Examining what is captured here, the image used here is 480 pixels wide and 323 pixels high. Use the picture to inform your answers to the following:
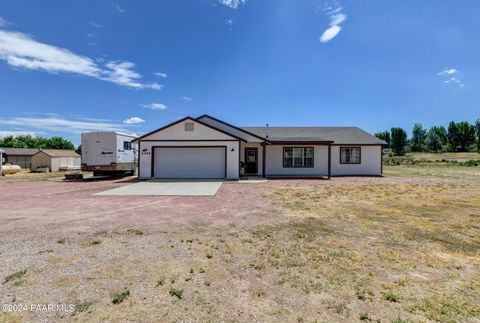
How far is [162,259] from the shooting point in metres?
4.41

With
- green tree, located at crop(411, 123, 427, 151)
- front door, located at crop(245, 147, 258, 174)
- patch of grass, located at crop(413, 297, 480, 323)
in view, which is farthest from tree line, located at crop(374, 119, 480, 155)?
patch of grass, located at crop(413, 297, 480, 323)

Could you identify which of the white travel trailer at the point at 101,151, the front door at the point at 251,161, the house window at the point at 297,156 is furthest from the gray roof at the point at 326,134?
the white travel trailer at the point at 101,151

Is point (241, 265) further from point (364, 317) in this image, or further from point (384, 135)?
point (384, 135)

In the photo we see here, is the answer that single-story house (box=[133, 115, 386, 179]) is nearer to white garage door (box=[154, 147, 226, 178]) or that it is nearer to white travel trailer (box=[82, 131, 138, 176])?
white garage door (box=[154, 147, 226, 178])

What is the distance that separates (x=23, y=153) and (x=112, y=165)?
35887 mm

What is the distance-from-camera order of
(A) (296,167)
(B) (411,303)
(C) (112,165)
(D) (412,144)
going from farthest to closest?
(D) (412,144) → (A) (296,167) → (C) (112,165) → (B) (411,303)

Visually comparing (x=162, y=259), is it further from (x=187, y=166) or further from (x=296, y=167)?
(x=296, y=167)

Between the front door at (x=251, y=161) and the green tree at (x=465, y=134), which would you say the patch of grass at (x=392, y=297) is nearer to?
the front door at (x=251, y=161)

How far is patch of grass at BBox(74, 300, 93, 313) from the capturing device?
295 centimetres

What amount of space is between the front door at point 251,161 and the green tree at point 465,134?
279 feet

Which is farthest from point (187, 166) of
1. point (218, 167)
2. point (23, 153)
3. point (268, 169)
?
point (23, 153)

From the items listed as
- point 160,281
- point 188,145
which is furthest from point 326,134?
point 160,281

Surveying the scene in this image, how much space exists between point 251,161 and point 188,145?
573cm

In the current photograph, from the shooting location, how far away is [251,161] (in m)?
20.8
